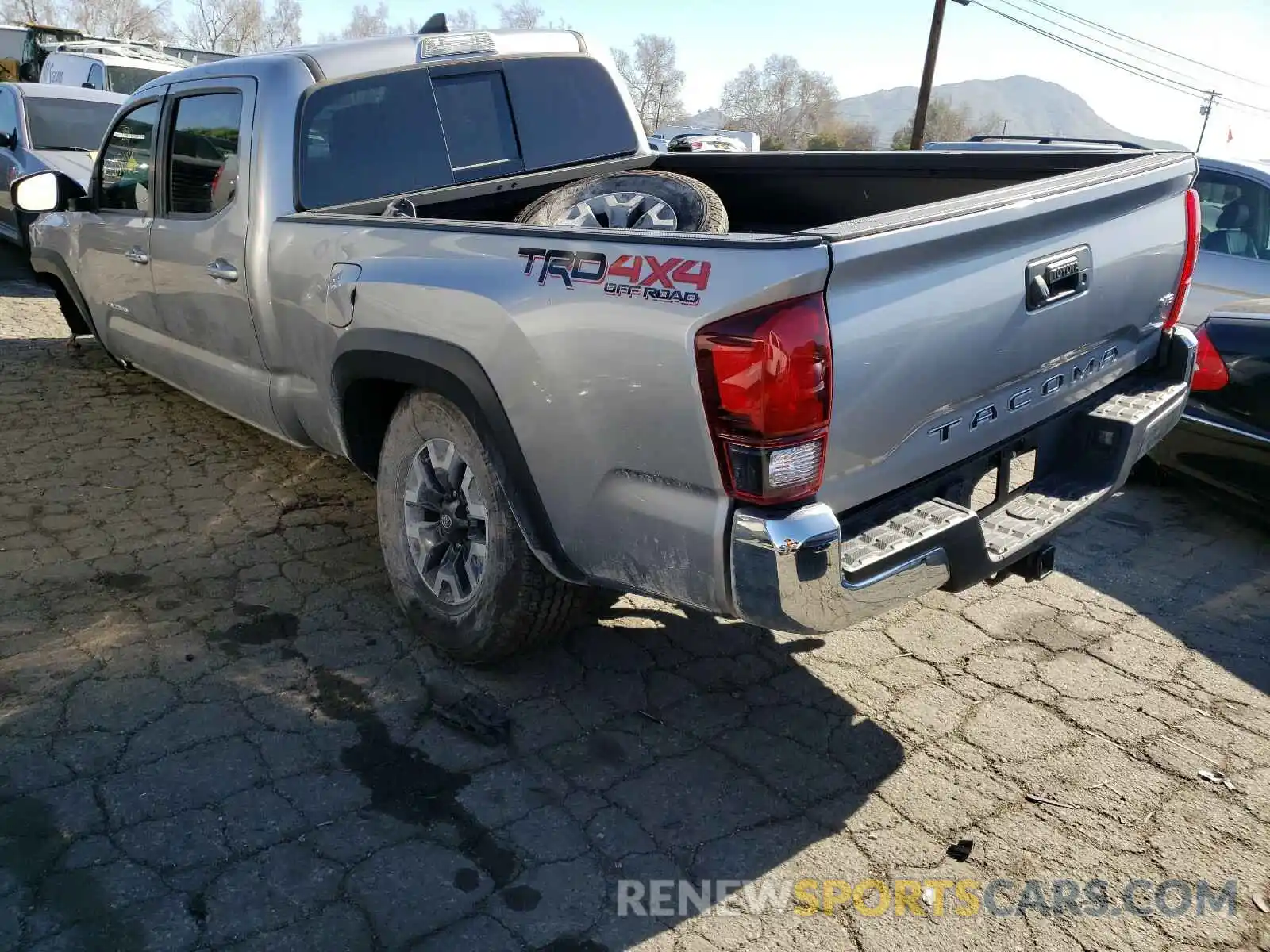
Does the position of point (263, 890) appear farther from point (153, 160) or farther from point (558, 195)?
point (153, 160)

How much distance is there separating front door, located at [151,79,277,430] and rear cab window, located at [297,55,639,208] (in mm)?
301

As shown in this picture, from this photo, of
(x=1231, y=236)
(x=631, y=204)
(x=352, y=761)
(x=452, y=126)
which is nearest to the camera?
(x=352, y=761)

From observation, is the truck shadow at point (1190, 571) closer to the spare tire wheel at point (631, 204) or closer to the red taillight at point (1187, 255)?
the red taillight at point (1187, 255)

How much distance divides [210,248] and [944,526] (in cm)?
305

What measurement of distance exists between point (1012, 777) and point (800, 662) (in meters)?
0.79

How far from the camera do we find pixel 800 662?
334 centimetres

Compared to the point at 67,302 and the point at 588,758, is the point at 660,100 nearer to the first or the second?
the point at 67,302

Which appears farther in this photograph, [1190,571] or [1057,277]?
[1190,571]

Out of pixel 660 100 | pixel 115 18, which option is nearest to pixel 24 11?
pixel 115 18

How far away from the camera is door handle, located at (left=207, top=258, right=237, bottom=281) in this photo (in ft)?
12.6

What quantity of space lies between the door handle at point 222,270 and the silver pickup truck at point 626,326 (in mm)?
17

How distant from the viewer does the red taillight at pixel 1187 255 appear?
3307mm

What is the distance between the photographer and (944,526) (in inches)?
95.3

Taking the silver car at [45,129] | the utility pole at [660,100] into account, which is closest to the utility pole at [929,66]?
the silver car at [45,129]
